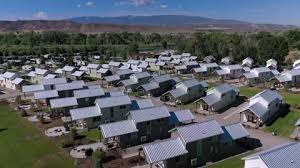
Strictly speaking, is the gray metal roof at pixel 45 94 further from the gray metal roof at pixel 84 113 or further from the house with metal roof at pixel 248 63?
the house with metal roof at pixel 248 63

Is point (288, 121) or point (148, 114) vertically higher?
point (148, 114)

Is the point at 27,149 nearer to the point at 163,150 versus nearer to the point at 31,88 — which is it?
the point at 163,150

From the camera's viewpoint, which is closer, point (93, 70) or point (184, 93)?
point (184, 93)

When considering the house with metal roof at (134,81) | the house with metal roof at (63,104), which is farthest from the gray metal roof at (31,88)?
the house with metal roof at (134,81)

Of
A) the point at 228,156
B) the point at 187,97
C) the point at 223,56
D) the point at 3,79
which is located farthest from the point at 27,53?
the point at 228,156

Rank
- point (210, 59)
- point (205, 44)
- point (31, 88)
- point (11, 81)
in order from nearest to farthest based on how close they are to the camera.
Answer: point (31, 88) → point (11, 81) → point (210, 59) → point (205, 44)

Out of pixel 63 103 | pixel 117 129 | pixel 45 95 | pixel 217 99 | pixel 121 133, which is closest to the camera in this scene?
pixel 121 133

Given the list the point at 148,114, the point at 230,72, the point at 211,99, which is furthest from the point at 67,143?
the point at 230,72
